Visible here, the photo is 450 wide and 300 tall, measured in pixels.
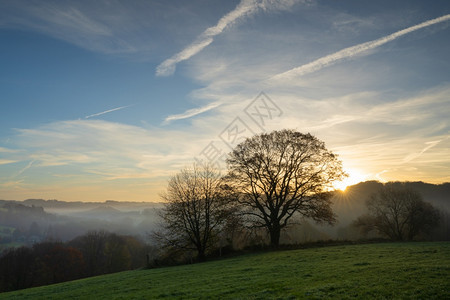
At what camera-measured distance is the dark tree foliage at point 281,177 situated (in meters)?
33.5

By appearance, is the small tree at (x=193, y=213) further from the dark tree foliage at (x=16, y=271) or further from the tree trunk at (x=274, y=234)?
the dark tree foliage at (x=16, y=271)

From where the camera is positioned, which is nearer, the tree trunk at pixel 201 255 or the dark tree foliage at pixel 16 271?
the tree trunk at pixel 201 255

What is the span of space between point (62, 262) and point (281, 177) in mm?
85550

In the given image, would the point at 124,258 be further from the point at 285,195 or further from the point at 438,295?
the point at 438,295

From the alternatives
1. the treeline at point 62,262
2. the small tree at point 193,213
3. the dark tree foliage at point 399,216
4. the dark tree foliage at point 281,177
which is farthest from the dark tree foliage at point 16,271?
the dark tree foliage at point 399,216

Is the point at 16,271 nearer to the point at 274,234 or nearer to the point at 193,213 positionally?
the point at 193,213

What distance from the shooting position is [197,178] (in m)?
38.7

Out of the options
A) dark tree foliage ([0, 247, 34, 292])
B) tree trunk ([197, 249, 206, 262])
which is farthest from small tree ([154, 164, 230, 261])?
dark tree foliage ([0, 247, 34, 292])

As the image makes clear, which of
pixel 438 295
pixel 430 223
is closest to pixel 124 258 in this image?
pixel 430 223

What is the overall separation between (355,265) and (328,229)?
343ft

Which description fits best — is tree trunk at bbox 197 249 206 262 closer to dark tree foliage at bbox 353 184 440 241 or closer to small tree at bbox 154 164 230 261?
small tree at bbox 154 164 230 261

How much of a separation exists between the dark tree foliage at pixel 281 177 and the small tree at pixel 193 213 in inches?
141

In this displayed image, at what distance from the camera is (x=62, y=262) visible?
83875 millimetres

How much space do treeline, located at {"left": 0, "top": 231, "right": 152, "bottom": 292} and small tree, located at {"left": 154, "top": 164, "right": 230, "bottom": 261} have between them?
61340 mm
